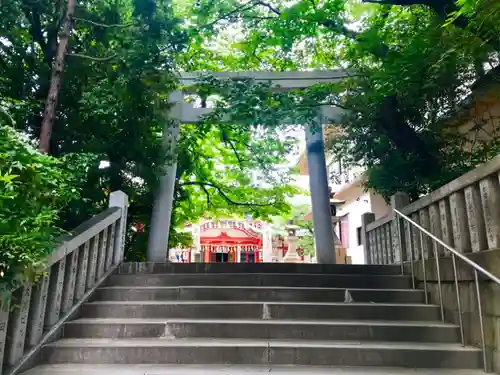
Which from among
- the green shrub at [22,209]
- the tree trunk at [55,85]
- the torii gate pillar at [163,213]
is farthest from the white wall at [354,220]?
the green shrub at [22,209]

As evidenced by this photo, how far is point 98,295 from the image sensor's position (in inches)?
188

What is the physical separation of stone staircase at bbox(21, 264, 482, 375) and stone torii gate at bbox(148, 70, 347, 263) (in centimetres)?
222

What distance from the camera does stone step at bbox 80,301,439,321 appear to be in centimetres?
436

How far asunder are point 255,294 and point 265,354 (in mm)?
1181

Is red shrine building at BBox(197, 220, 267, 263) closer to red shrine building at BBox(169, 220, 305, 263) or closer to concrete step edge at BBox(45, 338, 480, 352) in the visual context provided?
red shrine building at BBox(169, 220, 305, 263)

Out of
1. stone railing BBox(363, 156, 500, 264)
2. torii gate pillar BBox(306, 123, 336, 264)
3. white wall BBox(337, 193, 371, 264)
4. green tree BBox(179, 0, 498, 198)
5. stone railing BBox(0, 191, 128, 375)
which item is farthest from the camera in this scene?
white wall BBox(337, 193, 371, 264)

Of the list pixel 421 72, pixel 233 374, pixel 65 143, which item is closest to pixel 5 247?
pixel 233 374

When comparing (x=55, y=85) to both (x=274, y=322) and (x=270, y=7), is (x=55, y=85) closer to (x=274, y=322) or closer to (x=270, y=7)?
(x=274, y=322)

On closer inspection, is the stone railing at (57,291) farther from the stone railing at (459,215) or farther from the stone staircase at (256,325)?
the stone railing at (459,215)

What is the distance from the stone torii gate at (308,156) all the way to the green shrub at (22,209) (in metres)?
4.19

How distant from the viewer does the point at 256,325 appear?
13.2 feet

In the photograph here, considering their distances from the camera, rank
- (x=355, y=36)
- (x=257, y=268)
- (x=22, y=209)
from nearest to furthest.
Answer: (x=22, y=209)
(x=257, y=268)
(x=355, y=36)

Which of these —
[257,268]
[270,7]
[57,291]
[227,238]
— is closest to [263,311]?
[257,268]

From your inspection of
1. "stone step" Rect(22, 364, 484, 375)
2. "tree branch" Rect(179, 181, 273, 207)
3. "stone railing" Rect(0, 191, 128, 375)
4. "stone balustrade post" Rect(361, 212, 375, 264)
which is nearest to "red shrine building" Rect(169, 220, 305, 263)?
"tree branch" Rect(179, 181, 273, 207)
